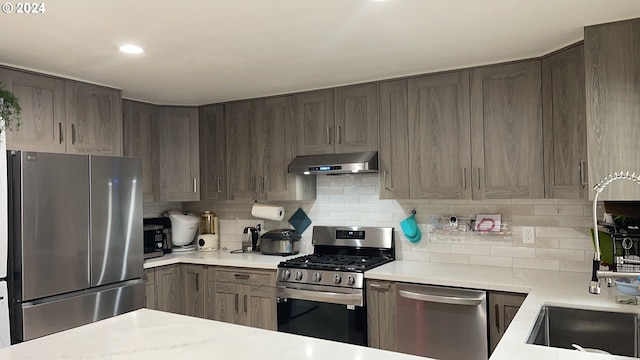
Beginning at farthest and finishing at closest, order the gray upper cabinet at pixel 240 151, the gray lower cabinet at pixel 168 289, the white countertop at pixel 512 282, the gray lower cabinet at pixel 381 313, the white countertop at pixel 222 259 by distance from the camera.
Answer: the gray upper cabinet at pixel 240 151, the gray lower cabinet at pixel 168 289, the white countertop at pixel 222 259, the gray lower cabinet at pixel 381 313, the white countertop at pixel 512 282

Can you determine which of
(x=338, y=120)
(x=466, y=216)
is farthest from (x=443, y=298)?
(x=338, y=120)

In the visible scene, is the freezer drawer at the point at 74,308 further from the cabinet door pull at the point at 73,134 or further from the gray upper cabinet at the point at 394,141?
the gray upper cabinet at the point at 394,141

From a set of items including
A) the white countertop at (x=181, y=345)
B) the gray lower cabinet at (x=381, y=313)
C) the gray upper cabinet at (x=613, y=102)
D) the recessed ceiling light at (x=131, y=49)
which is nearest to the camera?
the white countertop at (x=181, y=345)

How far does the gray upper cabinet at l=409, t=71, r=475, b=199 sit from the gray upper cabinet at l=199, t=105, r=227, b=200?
5.88 ft

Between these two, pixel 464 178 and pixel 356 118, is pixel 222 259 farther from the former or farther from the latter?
pixel 464 178

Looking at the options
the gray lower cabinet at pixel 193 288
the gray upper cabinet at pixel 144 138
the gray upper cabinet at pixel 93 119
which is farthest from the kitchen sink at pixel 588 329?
the gray upper cabinet at pixel 144 138

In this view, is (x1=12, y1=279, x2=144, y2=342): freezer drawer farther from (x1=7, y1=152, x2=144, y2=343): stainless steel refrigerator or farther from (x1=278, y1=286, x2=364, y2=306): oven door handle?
(x1=278, y1=286, x2=364, y2=306): oven door handle

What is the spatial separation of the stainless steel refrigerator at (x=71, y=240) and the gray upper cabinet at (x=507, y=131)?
2.48 meters

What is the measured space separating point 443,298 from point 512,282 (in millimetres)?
419

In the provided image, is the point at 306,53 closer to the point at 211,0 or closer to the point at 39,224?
the point at 211,0

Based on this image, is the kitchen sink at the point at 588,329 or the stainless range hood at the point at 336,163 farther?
the stainless range hood at the point at 336,163

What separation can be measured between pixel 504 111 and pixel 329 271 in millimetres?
1614

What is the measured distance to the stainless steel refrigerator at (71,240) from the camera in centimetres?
284

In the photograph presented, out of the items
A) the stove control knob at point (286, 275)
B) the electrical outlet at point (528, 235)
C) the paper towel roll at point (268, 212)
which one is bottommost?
the stove control knob at point (286, 275)
